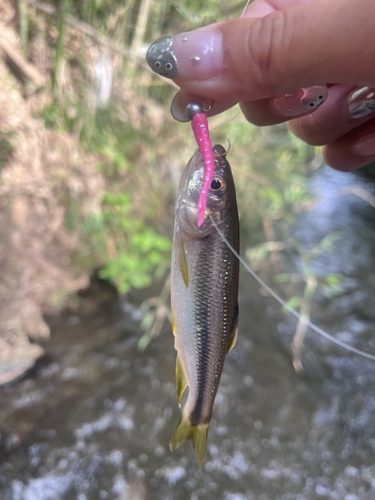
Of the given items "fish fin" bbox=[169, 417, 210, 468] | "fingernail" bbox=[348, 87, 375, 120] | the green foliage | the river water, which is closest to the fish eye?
"fingernail" bbox=[348, 87, 375, 120]

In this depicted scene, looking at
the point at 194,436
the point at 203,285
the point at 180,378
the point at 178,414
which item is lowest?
the point at 178,414

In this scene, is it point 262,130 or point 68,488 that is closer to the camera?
point 68,488

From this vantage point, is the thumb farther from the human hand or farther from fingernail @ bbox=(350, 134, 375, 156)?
fingernail @ bbox=(350, 134, 375, 156)

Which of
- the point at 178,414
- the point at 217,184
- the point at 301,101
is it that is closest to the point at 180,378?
the point at 217,184

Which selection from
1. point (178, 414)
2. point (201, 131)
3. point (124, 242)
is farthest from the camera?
point (124, 242)

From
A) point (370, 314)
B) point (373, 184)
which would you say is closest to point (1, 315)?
point (370, 314)

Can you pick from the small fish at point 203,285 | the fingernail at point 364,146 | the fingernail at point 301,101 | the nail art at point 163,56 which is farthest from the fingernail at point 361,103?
the nail art at point 163,56

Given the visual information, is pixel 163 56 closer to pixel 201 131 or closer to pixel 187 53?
pixel 187 53

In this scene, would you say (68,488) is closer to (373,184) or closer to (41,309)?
(41,309)

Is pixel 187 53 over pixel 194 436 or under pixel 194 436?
over
